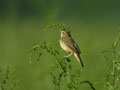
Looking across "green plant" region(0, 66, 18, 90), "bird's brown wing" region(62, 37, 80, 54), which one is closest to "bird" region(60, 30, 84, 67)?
"bird's brown wing" region(62, 37, 80, 54)

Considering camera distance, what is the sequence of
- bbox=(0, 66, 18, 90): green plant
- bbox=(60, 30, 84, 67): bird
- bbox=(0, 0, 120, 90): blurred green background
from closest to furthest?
bbox=(0, 66, 18, 90): green plant
bbox=(60, 30, 84, 67): bird
bbox=(0, 0, 120, 90): blurred green background

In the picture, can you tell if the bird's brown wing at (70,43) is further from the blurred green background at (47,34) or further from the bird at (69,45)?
the blurred green background at (47,34)

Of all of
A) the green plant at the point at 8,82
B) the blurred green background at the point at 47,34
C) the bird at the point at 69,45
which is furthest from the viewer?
the blurred green background at the point at 47,34

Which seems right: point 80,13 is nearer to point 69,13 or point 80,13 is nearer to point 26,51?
point 69,13

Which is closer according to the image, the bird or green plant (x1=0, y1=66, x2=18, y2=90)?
green plant (x1=0, y1=66, x2=18, y2=90)

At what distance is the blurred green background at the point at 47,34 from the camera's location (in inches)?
280

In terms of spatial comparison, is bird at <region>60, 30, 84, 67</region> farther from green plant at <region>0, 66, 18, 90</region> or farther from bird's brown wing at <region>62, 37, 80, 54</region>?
green plant at <region>0, 66, 18, 90</region>

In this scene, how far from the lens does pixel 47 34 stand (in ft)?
24.0

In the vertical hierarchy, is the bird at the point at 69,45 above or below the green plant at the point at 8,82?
above

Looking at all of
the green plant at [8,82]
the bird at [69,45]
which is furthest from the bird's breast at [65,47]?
the green plant at [8,82]

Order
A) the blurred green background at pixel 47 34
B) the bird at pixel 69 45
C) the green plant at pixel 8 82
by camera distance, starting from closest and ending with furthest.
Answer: the green plant at pixel 8 82 < the bird at pixel 69 45 < the blurred green background at pixel 47 34

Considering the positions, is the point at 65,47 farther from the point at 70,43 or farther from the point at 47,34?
the point at 47,34

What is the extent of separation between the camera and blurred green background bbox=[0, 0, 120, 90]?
7105 mm

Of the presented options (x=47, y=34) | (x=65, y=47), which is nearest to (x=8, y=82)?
(x=65, y=47)
